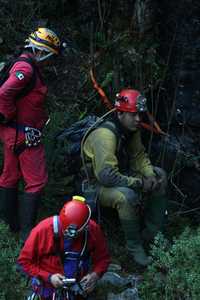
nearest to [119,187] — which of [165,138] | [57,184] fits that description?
[57,184]

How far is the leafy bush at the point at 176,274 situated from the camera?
175 inches

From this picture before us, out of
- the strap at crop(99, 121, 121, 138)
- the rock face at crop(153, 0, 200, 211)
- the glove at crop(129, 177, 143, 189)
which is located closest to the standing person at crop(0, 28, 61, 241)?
the strap at crop(99, 121, 121, 138)

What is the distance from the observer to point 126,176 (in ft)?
19.5

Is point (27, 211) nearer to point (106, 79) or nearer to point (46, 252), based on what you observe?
point (46, 252)

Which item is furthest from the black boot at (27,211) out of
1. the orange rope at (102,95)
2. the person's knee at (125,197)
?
the orange rope at (102,95)

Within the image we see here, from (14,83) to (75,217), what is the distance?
154 cm

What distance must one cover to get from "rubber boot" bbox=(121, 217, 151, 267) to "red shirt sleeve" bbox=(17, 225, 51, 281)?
4.72ft

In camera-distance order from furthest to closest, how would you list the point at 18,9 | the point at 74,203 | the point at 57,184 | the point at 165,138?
the point at 18,9, the point at 165,138, the point at 57,184, the point at 74,203

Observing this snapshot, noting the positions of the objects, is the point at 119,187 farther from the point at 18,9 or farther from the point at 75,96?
the point at 18,9

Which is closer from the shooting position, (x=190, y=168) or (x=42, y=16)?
(x=190, y=168)

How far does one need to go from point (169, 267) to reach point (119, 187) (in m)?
1.35

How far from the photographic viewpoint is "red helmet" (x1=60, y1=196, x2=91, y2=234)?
439 cm

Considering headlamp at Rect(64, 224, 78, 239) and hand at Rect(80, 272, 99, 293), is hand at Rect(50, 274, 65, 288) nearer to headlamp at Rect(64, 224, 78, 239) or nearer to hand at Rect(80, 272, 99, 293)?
hand at Rect(80, 272, 99, 293)

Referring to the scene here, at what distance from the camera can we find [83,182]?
6.12 m
